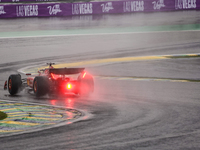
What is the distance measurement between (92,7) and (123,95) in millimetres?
19559

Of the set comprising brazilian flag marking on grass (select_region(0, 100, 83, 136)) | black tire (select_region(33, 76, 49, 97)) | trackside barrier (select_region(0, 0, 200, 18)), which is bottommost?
brazilian flag marking on grass (select_region(0, 100, 83, 136))

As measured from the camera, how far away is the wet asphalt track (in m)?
7.39

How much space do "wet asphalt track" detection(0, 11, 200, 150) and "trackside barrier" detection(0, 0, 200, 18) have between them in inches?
41.8

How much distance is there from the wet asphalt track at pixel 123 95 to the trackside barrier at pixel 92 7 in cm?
106

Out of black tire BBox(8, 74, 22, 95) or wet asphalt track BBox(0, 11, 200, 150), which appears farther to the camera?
black tire BBox(8, 74, 22, 95)

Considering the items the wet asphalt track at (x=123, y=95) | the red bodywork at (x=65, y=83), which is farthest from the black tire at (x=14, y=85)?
the red bodywork at (x=65, y=83)

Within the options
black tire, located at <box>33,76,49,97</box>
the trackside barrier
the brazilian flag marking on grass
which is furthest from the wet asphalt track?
the trackside barrier

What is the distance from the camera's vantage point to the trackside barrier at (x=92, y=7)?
100.0 feet

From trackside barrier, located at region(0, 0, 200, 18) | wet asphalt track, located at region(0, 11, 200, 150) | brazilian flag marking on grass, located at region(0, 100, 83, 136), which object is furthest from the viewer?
trackside barrier, located at region(0, 0, 200, 18)

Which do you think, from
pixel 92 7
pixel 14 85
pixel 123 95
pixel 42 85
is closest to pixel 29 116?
pixel 42 85

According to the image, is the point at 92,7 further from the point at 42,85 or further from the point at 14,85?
the point at 42,85

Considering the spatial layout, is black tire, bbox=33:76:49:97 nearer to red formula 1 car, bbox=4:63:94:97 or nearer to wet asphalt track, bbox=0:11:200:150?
red formula 1 car, bbox=4:63:94:97

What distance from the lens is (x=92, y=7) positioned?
1236 inches

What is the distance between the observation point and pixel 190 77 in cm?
1594
